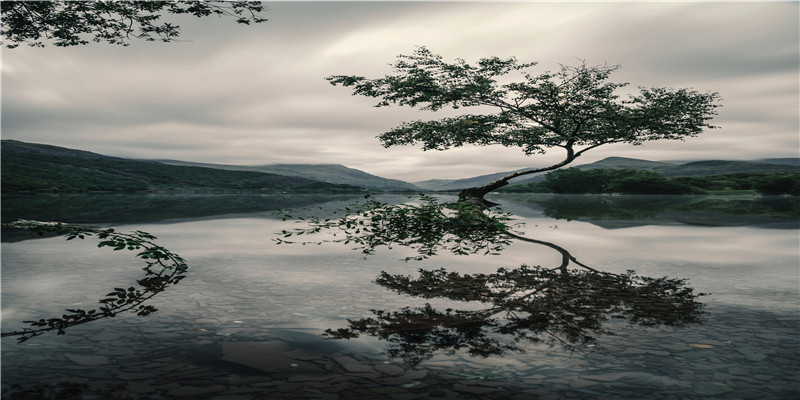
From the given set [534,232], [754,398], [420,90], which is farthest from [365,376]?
[420,90]

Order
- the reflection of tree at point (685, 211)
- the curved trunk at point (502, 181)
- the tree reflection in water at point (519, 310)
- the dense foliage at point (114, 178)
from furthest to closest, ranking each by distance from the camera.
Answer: the dense foliage at point (114, 178) < the curved trunk at point (502, 181) < the reflection of tree at point (685, 211) < the tree reflection in water at point (519, 310)

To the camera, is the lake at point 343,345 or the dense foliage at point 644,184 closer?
the lake at point 343,345

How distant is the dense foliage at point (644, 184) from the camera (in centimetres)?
8731

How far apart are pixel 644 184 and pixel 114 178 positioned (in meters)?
158

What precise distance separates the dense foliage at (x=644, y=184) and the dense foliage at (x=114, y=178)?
71838 millimetres

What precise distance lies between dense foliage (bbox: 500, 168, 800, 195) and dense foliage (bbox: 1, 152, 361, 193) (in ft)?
236

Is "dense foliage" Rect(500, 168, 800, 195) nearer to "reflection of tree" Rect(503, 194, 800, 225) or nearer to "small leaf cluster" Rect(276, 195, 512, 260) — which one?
"reflection of tree" Rect(503, 194, 800, 225)

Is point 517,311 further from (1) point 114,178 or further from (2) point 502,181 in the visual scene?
(1) point 114,178

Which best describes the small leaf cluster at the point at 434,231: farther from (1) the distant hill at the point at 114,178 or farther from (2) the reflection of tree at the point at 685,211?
(1) the distant hill at the point at 114,178

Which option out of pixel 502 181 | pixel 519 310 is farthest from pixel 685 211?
pixel 519 310

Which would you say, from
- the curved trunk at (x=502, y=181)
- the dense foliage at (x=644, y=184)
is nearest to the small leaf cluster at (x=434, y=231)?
the curved trunk at (x=502, y=181)

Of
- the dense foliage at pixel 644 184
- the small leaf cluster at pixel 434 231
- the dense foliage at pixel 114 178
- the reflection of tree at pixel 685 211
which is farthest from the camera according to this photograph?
the dense foliage at pixel 114 178

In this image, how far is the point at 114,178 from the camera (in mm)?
142750

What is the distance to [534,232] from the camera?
21.0 m
